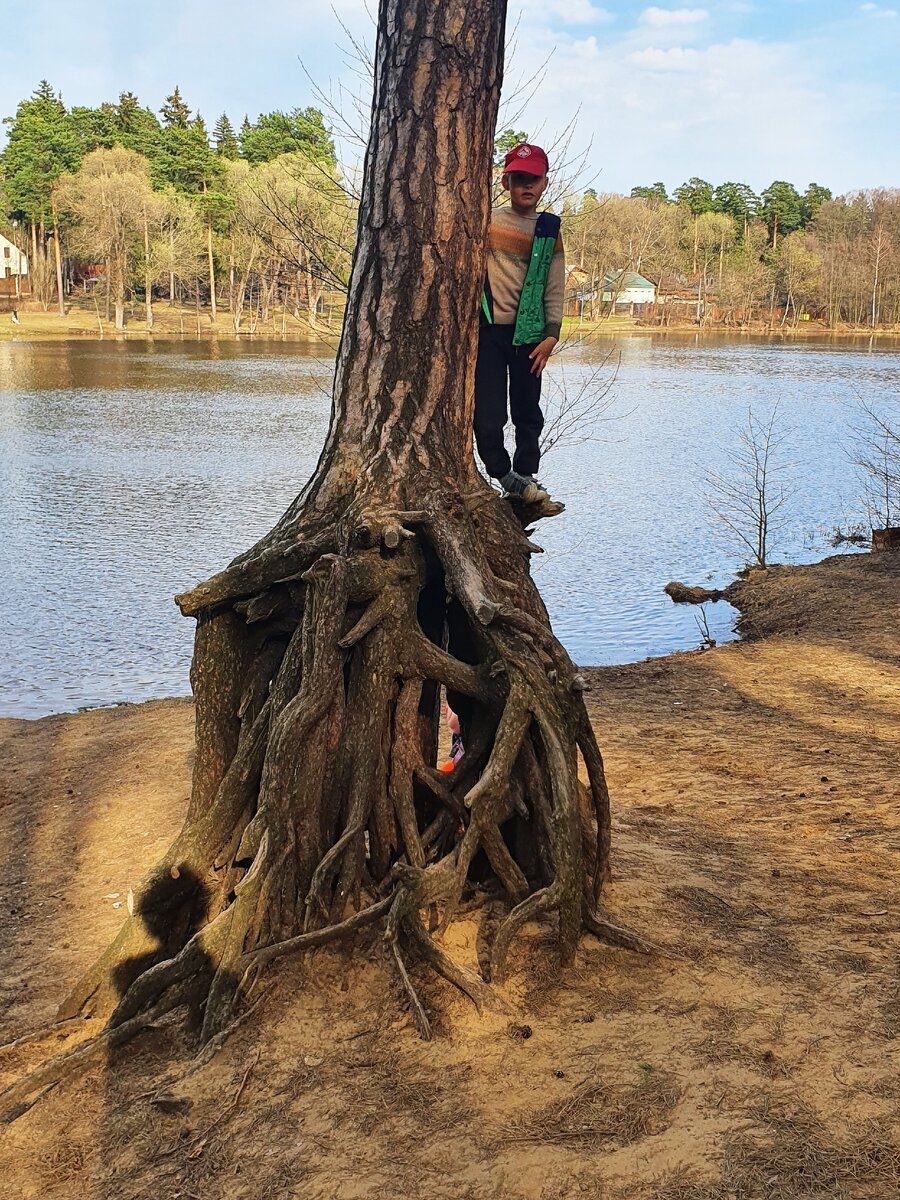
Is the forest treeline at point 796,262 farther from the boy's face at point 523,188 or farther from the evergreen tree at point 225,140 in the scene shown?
the boy's face at point 523,188

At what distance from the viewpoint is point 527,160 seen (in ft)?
15.8

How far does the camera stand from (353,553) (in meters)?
4.03

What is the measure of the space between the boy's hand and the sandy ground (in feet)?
7.17

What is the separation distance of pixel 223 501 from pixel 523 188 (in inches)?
583

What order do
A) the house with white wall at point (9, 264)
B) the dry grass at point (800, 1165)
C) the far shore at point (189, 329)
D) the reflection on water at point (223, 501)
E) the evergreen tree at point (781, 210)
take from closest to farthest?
the dry grass at point (800, 1165) < the reflection on water at point (223, 501) < the far shore at point (189, 329) < the house with white wall at point (9, 264) < the evergreen tree at point (781, 210)

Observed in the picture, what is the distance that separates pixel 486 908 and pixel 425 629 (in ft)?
3.71

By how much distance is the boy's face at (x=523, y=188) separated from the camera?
480 centimetres

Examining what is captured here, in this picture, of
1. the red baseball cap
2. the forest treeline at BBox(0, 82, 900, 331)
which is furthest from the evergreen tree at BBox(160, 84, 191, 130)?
the red baseball cap

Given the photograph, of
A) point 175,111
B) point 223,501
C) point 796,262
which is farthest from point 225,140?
point 223,501

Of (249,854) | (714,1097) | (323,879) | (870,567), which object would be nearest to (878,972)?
(714,1097)

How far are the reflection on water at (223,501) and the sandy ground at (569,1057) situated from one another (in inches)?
238

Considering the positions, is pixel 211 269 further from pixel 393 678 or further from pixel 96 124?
pixel 393 678

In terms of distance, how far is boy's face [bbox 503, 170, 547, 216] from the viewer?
480 centimetres

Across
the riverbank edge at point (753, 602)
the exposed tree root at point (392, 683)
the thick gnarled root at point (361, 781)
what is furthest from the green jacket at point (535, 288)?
the riverbank edge at point (753, 602)
